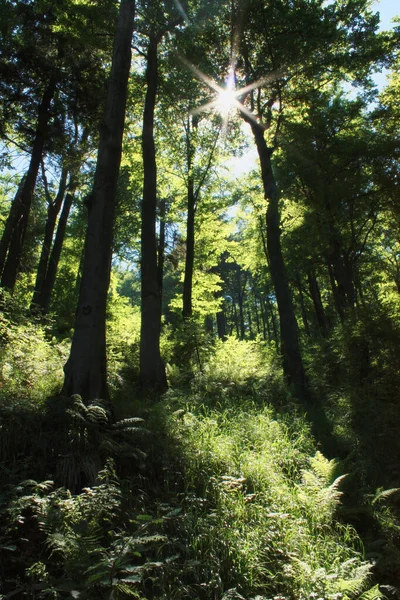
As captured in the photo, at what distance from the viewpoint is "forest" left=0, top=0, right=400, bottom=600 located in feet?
11.1

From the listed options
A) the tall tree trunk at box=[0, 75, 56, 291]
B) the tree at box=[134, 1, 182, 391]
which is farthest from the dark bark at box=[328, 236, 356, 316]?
the tall tree trunk at box=[0, 75, 56, 291]

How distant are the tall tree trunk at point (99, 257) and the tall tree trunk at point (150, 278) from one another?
315 cm

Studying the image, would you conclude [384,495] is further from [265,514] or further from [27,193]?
[27,193]

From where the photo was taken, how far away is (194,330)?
42.9ft

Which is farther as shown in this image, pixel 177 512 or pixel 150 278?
pixel 150 278

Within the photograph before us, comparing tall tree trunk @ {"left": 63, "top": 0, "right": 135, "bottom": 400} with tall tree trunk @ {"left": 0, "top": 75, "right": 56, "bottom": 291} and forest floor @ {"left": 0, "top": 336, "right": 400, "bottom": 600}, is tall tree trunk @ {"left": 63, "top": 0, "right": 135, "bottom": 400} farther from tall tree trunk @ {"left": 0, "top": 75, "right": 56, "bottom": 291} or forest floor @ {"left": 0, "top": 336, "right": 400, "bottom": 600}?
tall tree trunk @ {"left": 0, "top": 75, "right": 56, "bottom": 291}

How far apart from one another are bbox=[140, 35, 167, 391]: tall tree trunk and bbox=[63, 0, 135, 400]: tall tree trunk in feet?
10.3

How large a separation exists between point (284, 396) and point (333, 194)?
986cm

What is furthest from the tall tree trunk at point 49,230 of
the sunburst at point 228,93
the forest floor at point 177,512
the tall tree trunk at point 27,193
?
the forest floor at point 177,512

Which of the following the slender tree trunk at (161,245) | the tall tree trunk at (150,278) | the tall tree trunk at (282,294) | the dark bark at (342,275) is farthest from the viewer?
the slender tree trunk at (161,245)

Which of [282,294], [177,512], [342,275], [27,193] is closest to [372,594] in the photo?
[177,512]

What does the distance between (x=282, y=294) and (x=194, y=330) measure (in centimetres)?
325

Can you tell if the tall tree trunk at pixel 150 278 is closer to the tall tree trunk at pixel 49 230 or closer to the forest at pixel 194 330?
the forest at pixel 194 330

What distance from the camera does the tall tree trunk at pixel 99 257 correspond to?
627 cm
